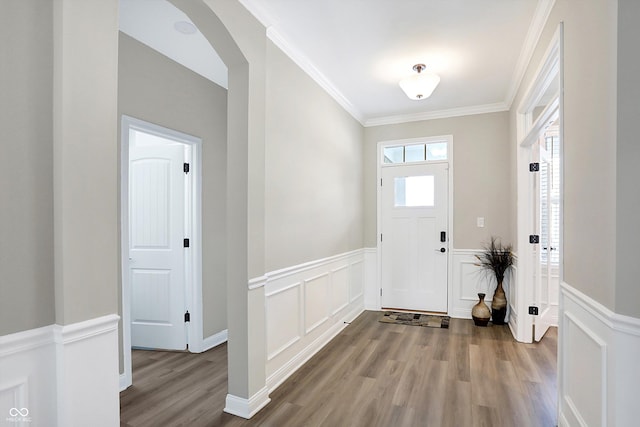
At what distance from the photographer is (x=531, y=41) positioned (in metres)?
2.76

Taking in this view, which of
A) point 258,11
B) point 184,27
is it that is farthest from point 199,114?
point 258,11

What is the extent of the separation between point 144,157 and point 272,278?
2.02 m

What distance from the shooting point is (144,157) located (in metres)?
3.57

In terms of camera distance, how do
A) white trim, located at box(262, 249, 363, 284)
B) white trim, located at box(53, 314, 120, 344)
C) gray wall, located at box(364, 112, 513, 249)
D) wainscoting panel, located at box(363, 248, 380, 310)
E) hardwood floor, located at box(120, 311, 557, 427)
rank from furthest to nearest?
wainscoting panel, located at box(363, 248, 380, 310)
gray wall, located at box(364, 112, 513, 249)
white trim, located at box(262, 249, 363, 284)
hardwood floor, located at box(120, 311, 557, 427)
white trim, located at box(53, 314, 120, 344)

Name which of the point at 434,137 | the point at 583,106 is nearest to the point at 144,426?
the point at 583,106

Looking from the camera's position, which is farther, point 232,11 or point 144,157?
point 144,157

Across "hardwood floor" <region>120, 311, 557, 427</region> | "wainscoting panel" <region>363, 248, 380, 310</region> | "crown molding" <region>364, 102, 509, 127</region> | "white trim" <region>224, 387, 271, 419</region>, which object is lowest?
"hardwood floor" <region>120, 311, 557, 427</region>

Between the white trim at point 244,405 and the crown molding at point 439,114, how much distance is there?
3.90 metres

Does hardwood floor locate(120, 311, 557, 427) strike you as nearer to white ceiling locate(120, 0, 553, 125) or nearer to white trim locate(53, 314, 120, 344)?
white trim locate(53, 314, 120, 344)

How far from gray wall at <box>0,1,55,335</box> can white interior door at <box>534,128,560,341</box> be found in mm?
3898

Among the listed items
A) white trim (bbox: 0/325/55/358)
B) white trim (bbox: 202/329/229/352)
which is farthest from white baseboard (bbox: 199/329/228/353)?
white trim (bbox: 0/325/55/358)

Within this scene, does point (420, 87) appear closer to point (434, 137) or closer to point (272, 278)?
point (434, 137)

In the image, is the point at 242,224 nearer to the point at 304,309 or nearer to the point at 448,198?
the point at 304,309

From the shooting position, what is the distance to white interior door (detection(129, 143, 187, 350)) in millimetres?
3434
